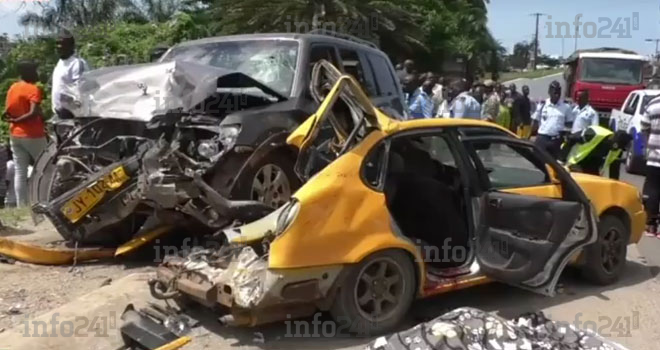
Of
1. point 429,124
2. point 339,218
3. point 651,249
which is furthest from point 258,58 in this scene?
point 651,249

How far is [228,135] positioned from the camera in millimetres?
6633

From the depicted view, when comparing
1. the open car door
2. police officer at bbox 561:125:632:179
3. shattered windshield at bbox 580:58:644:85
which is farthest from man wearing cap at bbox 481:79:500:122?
the open car door

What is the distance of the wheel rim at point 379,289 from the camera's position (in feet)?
18.1

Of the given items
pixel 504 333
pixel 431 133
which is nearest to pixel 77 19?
pixel 431 133

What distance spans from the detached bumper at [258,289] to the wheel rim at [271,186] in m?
1.07

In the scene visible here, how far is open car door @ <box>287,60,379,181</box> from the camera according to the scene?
18.1ft

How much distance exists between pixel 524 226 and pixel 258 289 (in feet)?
7.03

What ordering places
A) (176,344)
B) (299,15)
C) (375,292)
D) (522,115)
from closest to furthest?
(176,344) → (375,292) → (522,115) → (299,15)

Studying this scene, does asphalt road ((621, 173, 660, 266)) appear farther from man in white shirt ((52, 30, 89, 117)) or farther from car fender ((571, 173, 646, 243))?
man in white shirt ((52, 30, 89, 117))

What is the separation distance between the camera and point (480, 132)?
652 centimetres

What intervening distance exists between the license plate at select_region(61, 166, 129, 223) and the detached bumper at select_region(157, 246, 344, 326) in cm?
144

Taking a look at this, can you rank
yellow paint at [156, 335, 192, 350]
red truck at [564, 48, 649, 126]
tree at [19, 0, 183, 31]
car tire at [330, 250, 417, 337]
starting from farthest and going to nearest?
tree at [19, 0, 183, 31] → red truck at [564, 48, 649, 126] → car tire at [330, 250, 417, 337] → yellow paint at [156, 335, 192, 350]

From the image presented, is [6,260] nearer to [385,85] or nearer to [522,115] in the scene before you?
[385,85]

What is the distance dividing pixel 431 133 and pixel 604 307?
6.40ft
